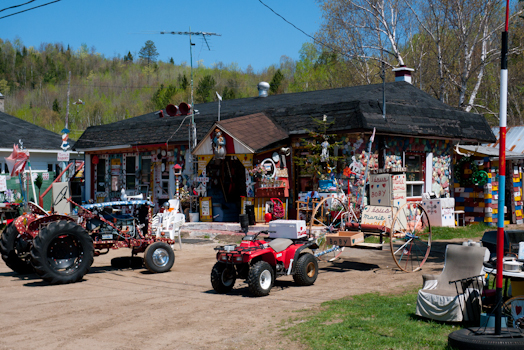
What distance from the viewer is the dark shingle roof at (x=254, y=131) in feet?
55.4

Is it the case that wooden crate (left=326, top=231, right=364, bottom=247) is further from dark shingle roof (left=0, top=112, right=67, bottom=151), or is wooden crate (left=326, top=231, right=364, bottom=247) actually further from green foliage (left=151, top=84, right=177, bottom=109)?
green foliage (left=151, top=84, right=177, bottom=109)

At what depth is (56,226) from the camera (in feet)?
32.3

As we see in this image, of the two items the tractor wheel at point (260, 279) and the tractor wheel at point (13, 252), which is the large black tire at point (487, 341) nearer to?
the tractor wheel at point (260, 279)

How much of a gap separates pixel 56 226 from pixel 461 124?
14.3 meters

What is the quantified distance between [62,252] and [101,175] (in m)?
13.9

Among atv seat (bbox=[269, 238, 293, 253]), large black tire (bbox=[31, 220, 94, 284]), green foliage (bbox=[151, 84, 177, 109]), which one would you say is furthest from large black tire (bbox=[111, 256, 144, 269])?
green foliage (bbox=[151, 84, 177, 109])

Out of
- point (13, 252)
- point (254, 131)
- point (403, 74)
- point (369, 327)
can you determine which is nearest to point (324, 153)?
point (254, 131)

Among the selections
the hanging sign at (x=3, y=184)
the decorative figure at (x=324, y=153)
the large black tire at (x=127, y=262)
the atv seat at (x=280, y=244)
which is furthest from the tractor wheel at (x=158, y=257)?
the hanging sign at (x=3, y=184)

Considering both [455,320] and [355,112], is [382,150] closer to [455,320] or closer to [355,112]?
[355,112]

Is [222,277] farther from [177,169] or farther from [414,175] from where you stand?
[177,169]

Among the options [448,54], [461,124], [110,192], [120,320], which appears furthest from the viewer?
[448,54]

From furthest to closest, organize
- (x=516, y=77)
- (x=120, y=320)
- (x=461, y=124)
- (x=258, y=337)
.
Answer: (x=516, y=77) → (x=461, y=124) → (x=120, y=320) → (x=258, y=337)

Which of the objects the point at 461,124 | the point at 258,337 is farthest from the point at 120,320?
the point at 461,124

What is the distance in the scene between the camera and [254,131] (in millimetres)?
17656
